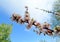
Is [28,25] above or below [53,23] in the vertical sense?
above

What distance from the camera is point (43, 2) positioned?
2.71 meters

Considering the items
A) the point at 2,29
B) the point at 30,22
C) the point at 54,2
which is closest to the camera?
the point at 30,22

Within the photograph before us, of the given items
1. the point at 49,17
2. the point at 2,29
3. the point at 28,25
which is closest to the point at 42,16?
the point at 49,17

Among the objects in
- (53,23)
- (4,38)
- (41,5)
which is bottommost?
(4,38)

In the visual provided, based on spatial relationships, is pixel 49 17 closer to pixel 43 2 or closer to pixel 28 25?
pixel 43 2

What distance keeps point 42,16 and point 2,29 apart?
548 mm

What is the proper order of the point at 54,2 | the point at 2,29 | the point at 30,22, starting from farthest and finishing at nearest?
the point at 54,2 < the point at 2,29 < the point at 30,22

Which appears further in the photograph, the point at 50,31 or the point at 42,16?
the point at 42,16

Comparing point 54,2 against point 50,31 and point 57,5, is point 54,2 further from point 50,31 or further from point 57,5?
Answer: point 50,31

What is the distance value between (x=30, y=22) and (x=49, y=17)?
50.9 inches

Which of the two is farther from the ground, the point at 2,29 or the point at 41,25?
the point at 41,25

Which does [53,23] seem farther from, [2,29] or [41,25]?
[41,25]

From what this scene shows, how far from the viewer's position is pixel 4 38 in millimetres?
2406

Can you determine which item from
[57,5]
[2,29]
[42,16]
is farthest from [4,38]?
[57,5]
